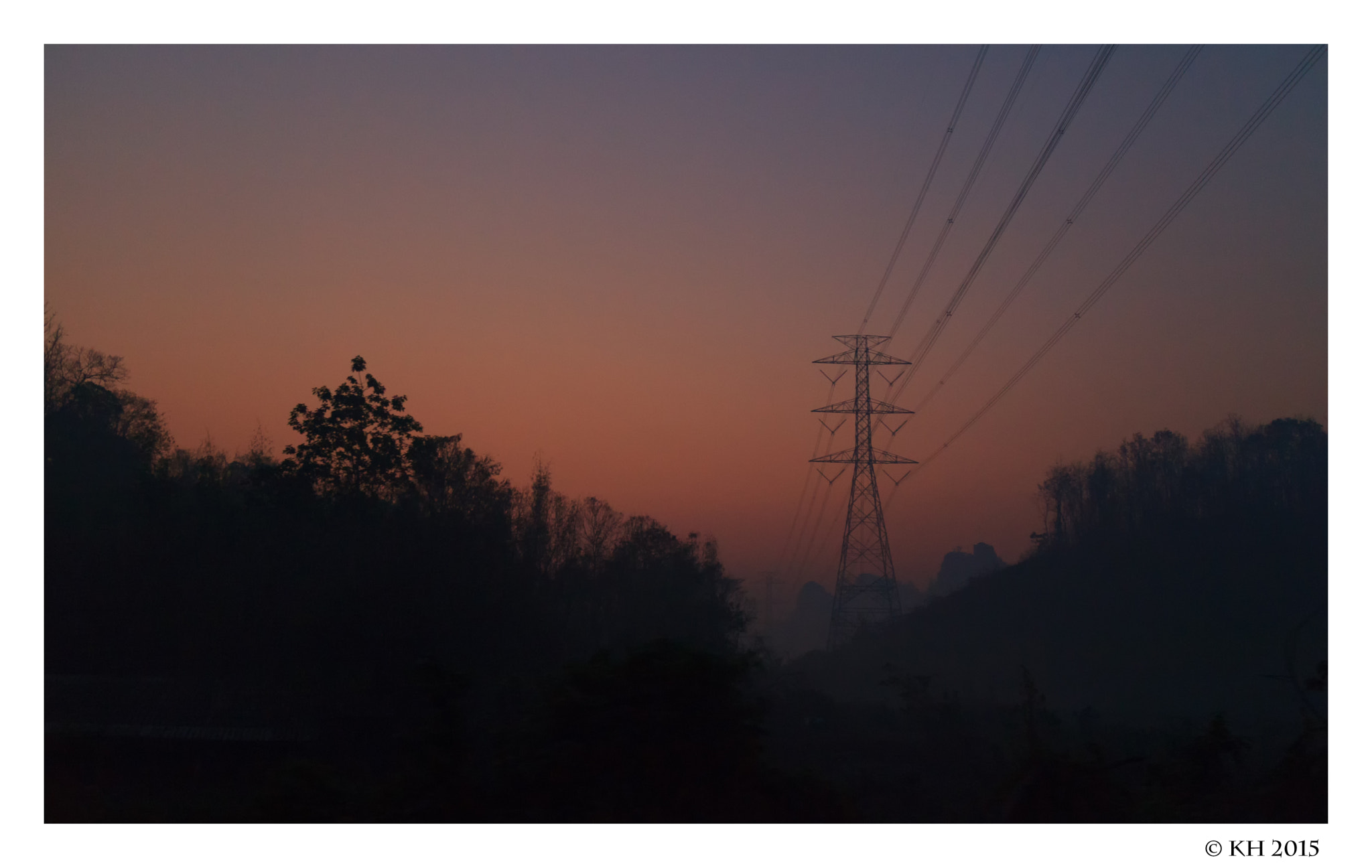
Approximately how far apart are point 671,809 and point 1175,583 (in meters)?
68.7

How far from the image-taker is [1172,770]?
16812 millimetres

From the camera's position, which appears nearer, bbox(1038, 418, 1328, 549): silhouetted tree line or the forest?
the forest

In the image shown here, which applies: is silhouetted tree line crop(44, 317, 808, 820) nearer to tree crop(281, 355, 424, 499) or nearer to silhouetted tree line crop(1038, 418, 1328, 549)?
tree crop(281, 355, 424, 499)

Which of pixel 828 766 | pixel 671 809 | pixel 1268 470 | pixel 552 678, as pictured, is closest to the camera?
pixel 671 809

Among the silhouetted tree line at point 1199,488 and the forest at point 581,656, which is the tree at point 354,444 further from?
the silhouetted tree line at point 1199,488

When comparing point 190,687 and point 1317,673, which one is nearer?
point 1317,673

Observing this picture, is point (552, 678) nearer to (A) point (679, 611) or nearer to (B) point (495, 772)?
(B) point (495, 772)

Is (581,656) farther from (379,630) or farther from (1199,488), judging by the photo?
(1199,488)

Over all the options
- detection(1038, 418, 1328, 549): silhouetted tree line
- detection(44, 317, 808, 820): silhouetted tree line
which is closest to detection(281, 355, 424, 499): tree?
detection(44, 317, 808, 820): silhouetted tree line

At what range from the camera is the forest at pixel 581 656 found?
13.1 metres

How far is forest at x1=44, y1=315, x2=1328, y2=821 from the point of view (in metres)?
13.1

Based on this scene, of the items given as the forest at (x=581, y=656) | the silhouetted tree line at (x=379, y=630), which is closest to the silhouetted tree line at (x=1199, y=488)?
the forest at (x=581, y=656)

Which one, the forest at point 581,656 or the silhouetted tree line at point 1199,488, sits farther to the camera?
the silhouetted tree line at point 1199,488
